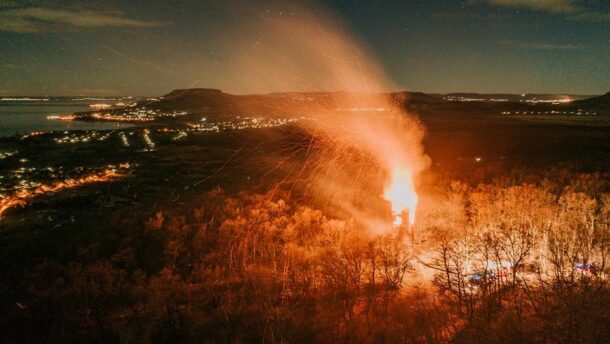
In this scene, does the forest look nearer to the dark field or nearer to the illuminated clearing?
the dark field

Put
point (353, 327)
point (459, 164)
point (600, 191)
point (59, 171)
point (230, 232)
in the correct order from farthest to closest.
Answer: point (59, 171) → point (459, 164) → point (600, 191) → point (230, 232) → point (353, 327)

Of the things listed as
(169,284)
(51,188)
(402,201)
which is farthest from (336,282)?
(51,188)

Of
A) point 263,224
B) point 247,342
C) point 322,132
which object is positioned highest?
point 322,132

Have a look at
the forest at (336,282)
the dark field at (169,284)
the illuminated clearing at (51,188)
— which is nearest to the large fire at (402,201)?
the forest at (336,282)

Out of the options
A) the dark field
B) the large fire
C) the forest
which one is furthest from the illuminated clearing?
the large fire

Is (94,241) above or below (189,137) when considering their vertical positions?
below

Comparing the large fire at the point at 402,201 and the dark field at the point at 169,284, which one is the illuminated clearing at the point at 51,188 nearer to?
the dark field at the point at 169,284

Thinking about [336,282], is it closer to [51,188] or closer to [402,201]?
[402,201]

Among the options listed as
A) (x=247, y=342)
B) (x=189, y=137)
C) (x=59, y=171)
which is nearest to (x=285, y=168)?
(x=59, y=171)

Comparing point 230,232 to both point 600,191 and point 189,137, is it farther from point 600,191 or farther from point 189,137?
point 189,137
